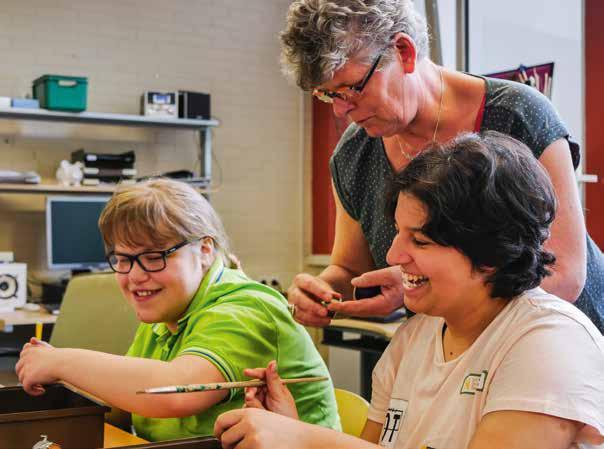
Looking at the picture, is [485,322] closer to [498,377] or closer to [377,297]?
[498,377]

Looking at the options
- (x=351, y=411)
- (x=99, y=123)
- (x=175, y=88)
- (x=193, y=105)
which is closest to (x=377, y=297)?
(x=351, y=411)

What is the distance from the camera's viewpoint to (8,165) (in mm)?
5074

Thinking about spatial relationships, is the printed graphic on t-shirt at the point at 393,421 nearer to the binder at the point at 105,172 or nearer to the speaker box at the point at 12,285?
the speaker box at the point at 12,285

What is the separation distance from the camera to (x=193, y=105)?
5234mm

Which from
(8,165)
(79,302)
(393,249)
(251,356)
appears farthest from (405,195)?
(8,165)

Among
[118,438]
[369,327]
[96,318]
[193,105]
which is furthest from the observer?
[193,105]

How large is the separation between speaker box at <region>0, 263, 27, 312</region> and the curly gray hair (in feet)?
11.2

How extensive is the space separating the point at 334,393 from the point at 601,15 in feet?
9.40

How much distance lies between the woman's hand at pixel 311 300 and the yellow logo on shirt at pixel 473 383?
0.41 meters

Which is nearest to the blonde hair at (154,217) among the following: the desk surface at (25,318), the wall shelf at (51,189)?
the desk surface at (25,318)

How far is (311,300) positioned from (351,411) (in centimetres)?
47

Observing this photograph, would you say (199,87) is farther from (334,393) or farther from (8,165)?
(334,393)

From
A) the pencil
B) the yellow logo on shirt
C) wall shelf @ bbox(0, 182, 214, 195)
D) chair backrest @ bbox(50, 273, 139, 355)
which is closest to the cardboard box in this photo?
the pencil

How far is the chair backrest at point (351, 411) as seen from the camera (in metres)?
1.91
